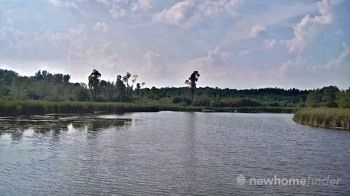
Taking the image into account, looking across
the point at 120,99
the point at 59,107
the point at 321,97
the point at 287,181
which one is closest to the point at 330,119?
the point at 287,181

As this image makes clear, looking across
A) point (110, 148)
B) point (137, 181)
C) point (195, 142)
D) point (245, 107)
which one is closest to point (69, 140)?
point (110, 148)

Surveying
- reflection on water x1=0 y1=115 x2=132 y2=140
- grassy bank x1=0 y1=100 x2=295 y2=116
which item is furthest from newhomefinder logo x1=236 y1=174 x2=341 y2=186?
grassy bank x1=0 y1=100 x2=295 y2=116

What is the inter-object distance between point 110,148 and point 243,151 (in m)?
7.12

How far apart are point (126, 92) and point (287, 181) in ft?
368

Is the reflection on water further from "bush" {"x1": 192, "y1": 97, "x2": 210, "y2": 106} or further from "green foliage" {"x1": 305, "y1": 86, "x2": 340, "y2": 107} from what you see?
"bush" {"x1": 192, "y1": 97, "x2": 210, "y2": 106}

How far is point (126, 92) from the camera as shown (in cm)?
12644

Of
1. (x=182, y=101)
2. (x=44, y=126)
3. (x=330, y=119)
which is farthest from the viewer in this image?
(x=182, y=101)

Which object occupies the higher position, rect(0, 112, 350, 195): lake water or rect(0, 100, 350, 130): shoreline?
rect(0, 100, 350, 130): shoreline

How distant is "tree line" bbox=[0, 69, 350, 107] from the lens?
283 feet

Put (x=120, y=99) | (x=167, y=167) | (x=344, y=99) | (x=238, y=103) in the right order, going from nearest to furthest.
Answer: (x=167, y=167) → (x=344, y=99) → (x=120, y=99) → (x=238, y=103)

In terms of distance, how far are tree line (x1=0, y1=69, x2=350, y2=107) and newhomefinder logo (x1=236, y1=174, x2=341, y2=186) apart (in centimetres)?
4767

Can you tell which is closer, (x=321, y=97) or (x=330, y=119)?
(x=330, y=119)

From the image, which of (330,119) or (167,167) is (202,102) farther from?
(167,167)

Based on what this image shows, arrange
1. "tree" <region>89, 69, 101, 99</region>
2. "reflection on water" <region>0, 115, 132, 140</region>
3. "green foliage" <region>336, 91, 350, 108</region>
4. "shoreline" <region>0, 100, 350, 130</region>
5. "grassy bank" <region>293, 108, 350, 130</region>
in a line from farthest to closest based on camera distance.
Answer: "tree" <region>89, 69, 101, 99</region> < "green foliage" <region>336, 91, 350, 108</region> < "shoreline" <region>0, 100, 350, 130</region> < "grassy bank" <region>293, 108, 350, 130</region> < "reflection on water" <region>0, 115, 132, 140</region>
